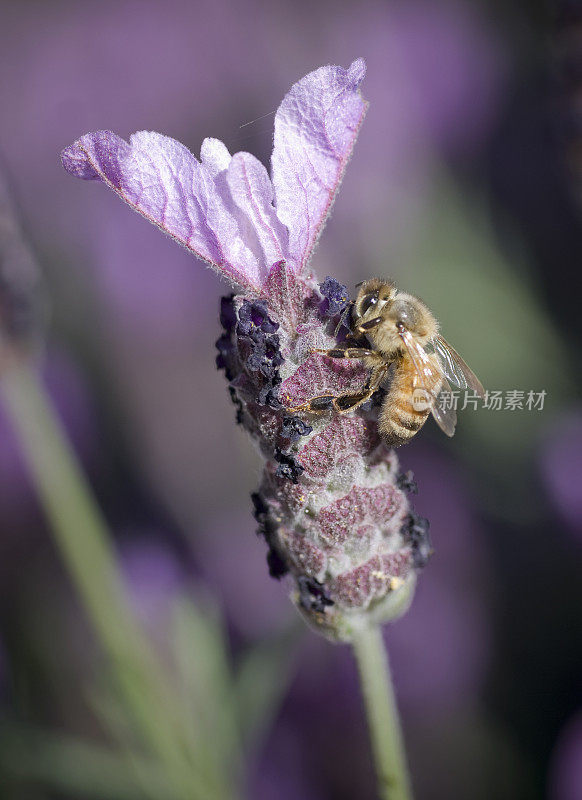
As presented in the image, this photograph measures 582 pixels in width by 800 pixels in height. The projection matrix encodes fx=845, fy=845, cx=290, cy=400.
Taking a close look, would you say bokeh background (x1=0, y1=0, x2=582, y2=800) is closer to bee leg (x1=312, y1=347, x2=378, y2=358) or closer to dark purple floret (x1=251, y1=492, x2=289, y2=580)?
dark purple floret (x1=251, y1=492, x2=289, y2=580)

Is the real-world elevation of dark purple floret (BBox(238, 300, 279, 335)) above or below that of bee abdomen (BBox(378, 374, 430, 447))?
above

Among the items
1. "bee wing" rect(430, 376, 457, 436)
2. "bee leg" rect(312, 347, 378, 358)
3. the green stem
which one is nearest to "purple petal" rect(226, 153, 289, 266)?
"bee leg" rect(312, 347, 378, 358)

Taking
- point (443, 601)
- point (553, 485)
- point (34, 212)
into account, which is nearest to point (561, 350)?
point (553, 485)

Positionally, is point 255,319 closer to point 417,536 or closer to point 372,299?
point 372,299

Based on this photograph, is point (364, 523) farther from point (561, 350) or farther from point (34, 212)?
point (34, 212)

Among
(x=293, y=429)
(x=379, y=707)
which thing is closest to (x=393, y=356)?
(x=293, y=429)

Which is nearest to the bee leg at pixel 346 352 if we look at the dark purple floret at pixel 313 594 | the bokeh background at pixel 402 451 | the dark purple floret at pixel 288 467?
the dark purple floret at pixel 288 467

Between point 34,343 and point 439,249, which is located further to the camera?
point 439,249

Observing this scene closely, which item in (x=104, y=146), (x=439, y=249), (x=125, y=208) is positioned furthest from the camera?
(x=125, y=208)

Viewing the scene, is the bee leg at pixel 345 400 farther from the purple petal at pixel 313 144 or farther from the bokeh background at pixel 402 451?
the bokeh background at pixel 402 451
